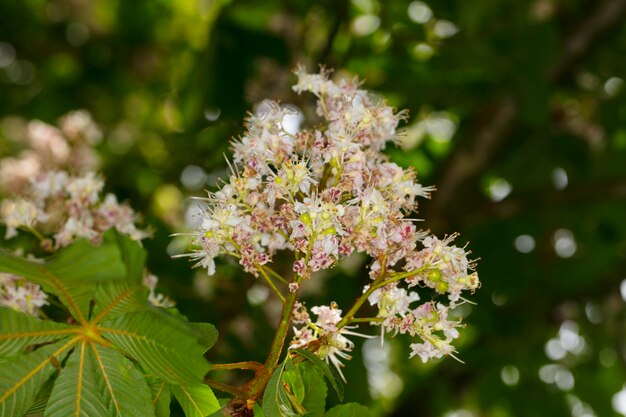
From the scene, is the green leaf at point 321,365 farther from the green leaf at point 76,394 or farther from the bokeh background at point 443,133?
the bokeh background at point 443,133

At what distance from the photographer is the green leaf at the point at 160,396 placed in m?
1.09

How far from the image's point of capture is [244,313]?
9.27ft

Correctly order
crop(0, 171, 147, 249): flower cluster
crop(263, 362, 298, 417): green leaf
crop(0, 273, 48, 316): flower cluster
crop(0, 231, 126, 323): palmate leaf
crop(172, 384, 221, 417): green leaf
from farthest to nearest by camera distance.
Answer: crop(0, 171, 147, 249): flower cluster
crop(0, 273, 48, 316): flower cluster
crop(172, 384, 221, 417): green leaf
crop(263, 362, 298, 417): green leaf
crop(0, 231, 126, 323): palmate leaf

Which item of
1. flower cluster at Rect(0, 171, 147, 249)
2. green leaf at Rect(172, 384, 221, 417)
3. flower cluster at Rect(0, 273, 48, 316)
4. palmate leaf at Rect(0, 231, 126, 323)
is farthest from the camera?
flower cluster at Rect(0, 171, 147, 249)

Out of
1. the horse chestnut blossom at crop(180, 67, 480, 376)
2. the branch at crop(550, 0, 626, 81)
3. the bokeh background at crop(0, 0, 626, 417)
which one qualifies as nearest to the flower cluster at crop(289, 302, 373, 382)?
the horse chestnut blossom at crop(180, 67, 480, 376)

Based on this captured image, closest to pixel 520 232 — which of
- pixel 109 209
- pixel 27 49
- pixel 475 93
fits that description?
pixel 475 93

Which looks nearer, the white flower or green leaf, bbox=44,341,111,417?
green leaf, bbox=44,341,111,417

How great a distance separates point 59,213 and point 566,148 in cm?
252

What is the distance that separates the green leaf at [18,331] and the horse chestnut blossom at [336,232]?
283 millimetres

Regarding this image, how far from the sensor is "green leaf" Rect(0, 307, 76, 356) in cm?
98

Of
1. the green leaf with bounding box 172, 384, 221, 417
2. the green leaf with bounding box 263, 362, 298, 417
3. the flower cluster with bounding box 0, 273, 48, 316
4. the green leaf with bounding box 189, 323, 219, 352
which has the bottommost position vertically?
the flower cluster with bounding box 0, 273, 48, 316

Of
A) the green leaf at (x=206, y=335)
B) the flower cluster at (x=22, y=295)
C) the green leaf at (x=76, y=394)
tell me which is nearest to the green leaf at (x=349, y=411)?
the green leaf at (x=206, y=335)

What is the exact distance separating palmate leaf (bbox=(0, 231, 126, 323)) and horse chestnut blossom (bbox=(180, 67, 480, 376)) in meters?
0.30

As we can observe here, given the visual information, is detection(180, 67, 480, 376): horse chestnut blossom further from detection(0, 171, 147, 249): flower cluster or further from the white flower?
the white flower
